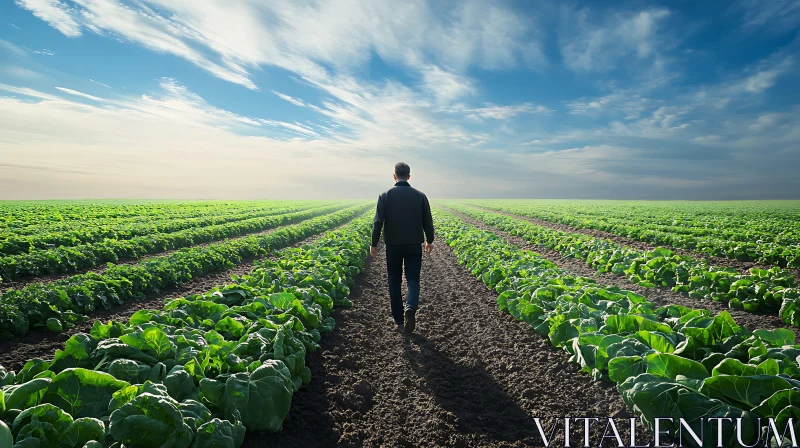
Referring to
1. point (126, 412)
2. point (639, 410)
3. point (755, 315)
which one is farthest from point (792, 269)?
point (126, 412)

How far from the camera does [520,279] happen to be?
881 cm

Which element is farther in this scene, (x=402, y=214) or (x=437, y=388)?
(x=402, y=214)

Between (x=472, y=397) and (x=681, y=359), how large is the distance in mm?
2321

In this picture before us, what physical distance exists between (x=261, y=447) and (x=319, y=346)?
2.46 metres

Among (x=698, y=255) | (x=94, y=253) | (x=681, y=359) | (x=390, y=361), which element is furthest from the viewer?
(x=698, y=255)

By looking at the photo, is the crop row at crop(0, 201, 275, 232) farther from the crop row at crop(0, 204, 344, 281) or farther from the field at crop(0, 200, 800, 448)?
the field at crop(0, 200, 800, 448)

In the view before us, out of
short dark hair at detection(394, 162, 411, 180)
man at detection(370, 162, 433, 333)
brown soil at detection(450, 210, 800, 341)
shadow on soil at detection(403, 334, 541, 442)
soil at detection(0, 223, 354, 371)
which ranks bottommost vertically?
soil at detection(0, 223, 354, 371)

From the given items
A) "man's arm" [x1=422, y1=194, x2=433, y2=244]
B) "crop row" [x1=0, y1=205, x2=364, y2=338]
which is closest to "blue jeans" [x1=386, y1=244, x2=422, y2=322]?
"man's arm" [x1=422, y1=194, x2=433, y2=244]

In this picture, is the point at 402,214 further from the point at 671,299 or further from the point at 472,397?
the point at 671,299

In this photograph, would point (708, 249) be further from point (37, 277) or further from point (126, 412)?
point (37, 277)

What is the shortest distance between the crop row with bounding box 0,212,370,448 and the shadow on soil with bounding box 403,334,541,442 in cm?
167

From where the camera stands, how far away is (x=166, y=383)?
11.0 ft

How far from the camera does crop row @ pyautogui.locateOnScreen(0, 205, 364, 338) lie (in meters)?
7.21

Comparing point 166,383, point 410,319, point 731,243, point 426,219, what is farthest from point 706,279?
point 166,383
